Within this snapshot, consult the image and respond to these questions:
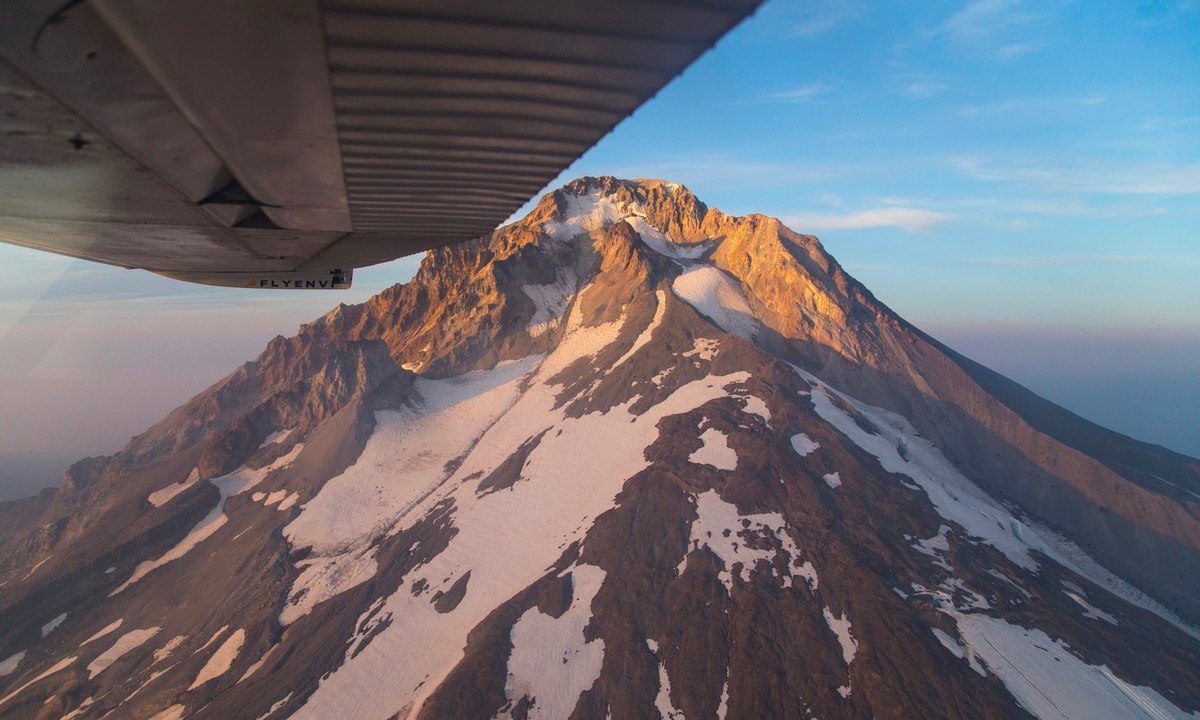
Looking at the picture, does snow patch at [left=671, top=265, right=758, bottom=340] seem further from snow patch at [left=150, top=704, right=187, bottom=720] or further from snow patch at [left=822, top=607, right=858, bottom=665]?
snow patch at [left=150, top=704, right=187, bottom=720]

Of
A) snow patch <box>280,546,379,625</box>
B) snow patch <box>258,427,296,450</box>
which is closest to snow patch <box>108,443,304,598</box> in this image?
snow patch <box>258,427,296,450</box>

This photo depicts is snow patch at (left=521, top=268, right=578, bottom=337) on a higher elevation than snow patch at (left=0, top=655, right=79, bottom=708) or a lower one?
higher

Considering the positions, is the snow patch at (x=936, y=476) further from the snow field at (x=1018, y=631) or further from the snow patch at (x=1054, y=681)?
the snow patch at (x=1054, y=681)

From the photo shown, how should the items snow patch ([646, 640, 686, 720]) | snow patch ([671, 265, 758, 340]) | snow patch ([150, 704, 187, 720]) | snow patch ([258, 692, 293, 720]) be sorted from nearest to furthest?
1. snow patch ([646, 640, 686, 720])
2. snow patch ([258, 692, 293, 720])
3. snow patch ([150, 704, 187, 720])
4. snow patch ([671, 265, 758, 340])

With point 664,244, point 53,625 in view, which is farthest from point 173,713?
point 664,244

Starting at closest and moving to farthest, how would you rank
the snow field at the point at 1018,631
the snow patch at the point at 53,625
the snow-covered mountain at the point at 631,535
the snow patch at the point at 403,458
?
the snow field at the point at 1018,631 < the snow-covered mountain at the point at 631,535 < the snow patch at the point at 53,625 < the snow patch at the point at 403,458

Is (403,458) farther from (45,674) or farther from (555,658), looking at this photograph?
(555,658)

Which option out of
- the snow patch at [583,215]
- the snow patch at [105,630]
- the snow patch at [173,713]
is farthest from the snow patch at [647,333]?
the snow patch at [105,630]
